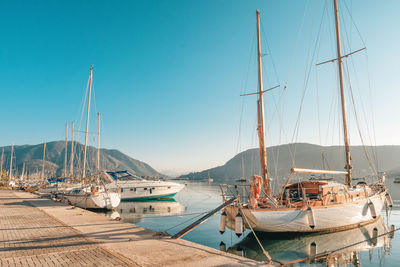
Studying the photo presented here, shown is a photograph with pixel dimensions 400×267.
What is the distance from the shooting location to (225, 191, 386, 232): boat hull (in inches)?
534

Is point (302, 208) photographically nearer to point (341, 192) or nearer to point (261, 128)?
point (341, 192)

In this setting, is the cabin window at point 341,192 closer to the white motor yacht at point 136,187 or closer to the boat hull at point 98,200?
the boat hull at point 98,200

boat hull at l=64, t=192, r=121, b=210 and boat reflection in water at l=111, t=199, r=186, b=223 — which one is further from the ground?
boat hull at l=64, t=192, r=121, b=210

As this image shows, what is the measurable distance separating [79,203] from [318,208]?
80.9 feet

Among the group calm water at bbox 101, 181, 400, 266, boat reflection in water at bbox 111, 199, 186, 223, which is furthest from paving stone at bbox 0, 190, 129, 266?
boat reflection in water at bbox 111, 199, 186, 223

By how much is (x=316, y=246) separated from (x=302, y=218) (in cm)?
146

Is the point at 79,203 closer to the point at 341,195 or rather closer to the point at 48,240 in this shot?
the point at 48,240

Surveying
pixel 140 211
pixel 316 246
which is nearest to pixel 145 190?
pixel 140 211

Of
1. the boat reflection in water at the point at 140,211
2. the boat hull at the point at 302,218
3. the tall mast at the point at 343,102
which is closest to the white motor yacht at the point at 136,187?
the boat reflection in water at the point at 140,211

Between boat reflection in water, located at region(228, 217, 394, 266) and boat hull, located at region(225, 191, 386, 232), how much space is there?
0.51 m

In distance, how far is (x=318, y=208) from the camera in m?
14.4

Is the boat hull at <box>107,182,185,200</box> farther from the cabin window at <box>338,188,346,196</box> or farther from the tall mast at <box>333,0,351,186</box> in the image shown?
the cabin window at <box>338,188,346,196</box>

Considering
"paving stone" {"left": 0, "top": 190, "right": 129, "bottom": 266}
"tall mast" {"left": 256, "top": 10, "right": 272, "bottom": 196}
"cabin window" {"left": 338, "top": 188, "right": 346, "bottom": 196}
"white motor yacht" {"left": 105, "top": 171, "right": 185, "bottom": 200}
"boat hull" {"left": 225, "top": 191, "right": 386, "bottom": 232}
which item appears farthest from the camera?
"white motor yacht" {"left": 105, "top": 171, "right": 185, "bottom": 200}

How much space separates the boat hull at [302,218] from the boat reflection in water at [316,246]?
1.66 ft
